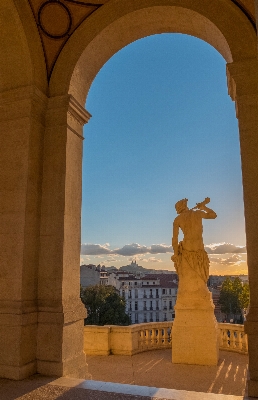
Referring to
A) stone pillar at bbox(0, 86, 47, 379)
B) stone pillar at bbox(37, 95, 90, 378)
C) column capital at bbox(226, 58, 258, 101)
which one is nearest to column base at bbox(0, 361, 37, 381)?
stone pillar at bbox(0, 86, 47, 379)

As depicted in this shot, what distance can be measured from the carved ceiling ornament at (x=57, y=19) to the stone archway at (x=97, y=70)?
189mm

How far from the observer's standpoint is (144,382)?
295 inches

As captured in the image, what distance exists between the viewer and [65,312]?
20.7ft

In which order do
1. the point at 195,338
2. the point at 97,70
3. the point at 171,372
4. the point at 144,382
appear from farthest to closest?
the point at 195,338, the point at 171,372, the point at 97,70, the point at 144,382

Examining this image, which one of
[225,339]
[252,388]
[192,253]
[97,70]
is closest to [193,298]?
[192,253]

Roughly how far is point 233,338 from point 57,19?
32.6 feet

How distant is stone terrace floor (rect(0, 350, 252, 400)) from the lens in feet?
Result: 16.3

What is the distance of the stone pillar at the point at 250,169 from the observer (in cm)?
520

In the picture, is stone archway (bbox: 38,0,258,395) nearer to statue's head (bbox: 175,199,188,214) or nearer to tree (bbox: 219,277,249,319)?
statue's head (bbox: 175,199,188,214)

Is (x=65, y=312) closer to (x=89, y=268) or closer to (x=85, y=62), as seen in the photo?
(x=85, y=62)

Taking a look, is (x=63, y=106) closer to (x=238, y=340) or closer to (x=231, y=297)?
(x=238, y=340)

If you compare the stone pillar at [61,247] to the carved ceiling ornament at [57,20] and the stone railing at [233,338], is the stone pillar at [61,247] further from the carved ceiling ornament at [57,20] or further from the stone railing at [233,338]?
the stone railing at [233,338]

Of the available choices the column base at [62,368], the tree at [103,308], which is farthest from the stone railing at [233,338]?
the tree at [103,308]

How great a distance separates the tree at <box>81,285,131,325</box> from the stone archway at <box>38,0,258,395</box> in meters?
37.2
